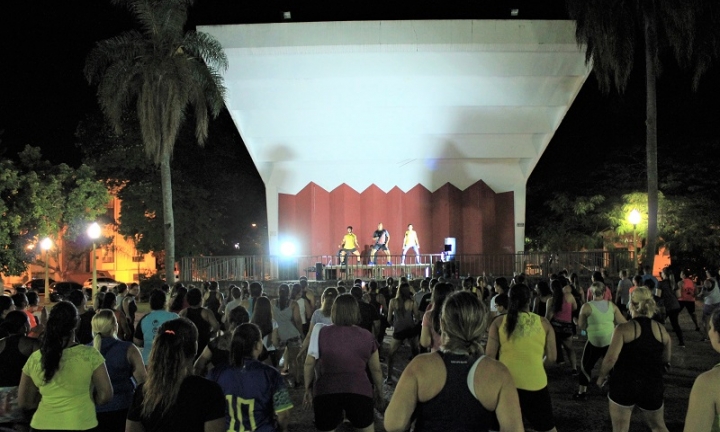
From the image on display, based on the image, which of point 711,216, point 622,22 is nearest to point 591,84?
point 711,216

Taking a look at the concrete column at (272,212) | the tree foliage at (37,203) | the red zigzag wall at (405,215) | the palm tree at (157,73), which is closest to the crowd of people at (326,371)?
the palm tree at (157,73)

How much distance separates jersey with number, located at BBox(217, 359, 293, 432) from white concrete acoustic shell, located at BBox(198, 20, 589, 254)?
64.7 feet

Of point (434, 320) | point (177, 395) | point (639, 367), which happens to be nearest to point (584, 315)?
point (639, 367)

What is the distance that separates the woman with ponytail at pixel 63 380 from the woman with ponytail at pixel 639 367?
4.15m

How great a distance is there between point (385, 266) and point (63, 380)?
65.2ft

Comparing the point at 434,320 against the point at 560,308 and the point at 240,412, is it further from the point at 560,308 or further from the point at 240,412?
the point at 560,308

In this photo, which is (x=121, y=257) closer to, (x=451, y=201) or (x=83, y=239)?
(x=83, y=239)

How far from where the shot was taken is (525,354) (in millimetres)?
5824

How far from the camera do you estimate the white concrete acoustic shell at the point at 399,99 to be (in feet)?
75.5

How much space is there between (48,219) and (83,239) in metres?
8.30

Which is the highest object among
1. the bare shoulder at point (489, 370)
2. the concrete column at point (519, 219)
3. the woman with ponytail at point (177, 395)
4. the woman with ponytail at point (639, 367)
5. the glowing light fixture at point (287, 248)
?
the concrete column at point (519, 219)

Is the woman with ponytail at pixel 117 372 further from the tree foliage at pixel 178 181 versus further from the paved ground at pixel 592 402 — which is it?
the tree foliage at pixel 178 181

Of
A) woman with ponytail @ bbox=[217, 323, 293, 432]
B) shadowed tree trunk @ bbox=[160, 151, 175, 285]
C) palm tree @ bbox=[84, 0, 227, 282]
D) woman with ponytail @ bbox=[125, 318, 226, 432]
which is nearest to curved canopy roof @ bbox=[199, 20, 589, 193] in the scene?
palm tree @ bbox=[84, 0, 227, 282]

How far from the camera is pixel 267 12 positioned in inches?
1008
